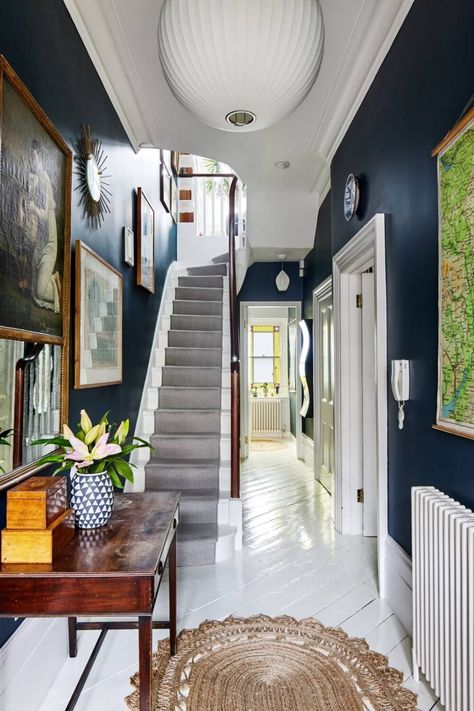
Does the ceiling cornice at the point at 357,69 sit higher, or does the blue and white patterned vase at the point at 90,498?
the ceiling cornice at the point at 357,69

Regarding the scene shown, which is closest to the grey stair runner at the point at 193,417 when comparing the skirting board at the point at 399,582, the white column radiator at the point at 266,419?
the skirting board at the point at 399,582

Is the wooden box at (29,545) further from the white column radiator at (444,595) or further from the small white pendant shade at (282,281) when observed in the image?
Answer: the small white pendant shade at (282,281)

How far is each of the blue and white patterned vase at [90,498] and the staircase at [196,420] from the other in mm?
1403

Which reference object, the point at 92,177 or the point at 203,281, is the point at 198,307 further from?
the point at 92,177

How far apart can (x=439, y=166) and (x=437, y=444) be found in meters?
1.12

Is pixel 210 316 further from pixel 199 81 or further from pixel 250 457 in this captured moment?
pixel 199 81

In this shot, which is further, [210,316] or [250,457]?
[250,457]

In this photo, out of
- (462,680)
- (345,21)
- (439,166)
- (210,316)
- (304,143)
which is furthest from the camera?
(210,316)

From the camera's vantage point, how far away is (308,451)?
578 cm

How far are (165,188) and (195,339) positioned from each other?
1650mm

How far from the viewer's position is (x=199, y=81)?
1.70m

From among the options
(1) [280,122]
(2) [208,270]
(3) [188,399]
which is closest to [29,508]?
(3) [188,399]

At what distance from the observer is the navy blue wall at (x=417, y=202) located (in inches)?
67.1

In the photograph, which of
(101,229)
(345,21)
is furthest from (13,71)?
(345,21)
